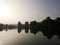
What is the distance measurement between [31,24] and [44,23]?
0.51 feet

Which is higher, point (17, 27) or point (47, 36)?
point (17, 27)

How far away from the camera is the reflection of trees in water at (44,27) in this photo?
1407 mm

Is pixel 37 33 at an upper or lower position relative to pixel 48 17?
lower

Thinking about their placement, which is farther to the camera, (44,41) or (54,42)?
(44,41)

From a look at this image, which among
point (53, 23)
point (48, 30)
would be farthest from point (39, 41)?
point (53, 23)

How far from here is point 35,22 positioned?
146cm

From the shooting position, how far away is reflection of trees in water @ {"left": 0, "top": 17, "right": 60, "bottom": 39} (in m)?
1.41

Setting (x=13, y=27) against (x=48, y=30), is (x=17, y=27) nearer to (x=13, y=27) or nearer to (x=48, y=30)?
(x=13, y=27)

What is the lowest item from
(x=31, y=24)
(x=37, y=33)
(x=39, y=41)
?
(x=39, y=41)

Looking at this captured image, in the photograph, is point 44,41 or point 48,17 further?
point 44,41

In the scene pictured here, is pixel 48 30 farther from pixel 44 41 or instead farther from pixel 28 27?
pixel 28 27

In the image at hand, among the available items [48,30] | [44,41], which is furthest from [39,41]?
[48,30]

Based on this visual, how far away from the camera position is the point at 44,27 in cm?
153

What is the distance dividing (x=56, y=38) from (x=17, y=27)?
1.53 feet
